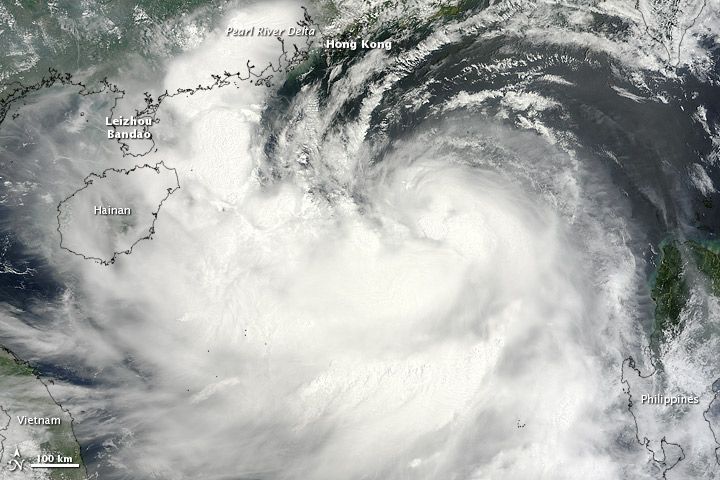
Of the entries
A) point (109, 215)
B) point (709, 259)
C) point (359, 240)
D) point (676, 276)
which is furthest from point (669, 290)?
point (109, 215)

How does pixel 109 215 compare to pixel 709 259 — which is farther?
pixel 709 259

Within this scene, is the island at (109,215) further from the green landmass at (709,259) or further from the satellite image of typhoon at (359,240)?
the green landmass at (709,259)

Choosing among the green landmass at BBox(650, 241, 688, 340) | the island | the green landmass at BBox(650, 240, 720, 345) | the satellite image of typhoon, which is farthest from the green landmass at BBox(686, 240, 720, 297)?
the island

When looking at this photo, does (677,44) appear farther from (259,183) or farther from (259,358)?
(259,358)

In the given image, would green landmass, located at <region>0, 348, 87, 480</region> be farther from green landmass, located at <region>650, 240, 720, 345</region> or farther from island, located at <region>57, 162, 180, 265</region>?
green landmass, located at <region>650, 240, 720, 345</region>

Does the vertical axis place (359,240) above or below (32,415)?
above

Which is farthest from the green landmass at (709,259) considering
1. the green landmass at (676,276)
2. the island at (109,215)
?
the island at (109,215)

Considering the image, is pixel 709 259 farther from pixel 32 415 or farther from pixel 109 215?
pixel 32 415

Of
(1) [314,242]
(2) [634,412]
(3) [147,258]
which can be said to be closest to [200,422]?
(3) [147,258]
